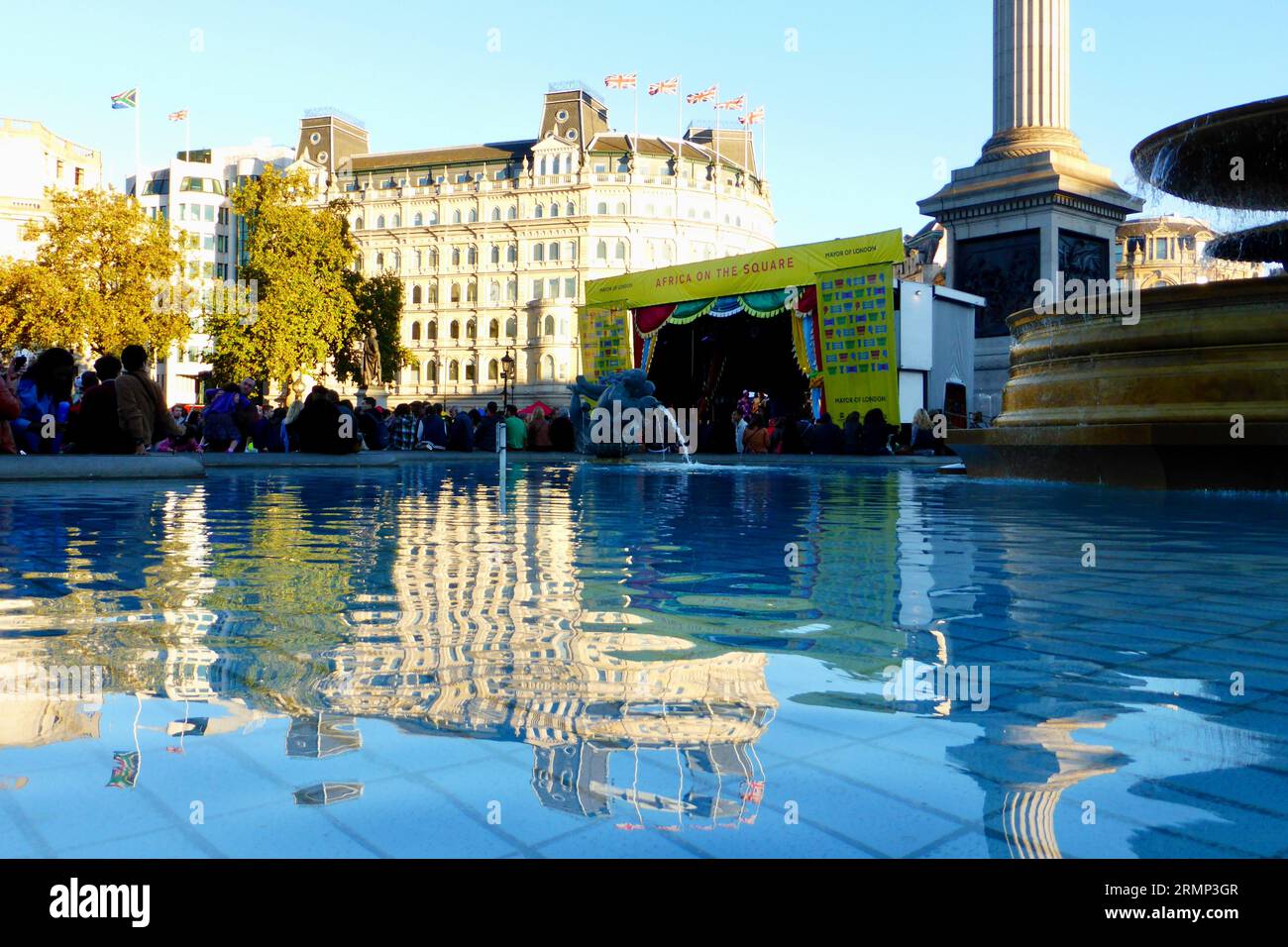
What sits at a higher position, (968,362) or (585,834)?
(968,362)

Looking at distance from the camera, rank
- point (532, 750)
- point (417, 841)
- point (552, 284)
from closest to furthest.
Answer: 1. point (417, 841)
2. point (532, 750)
3. point (552, 284)

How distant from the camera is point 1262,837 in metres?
1.60

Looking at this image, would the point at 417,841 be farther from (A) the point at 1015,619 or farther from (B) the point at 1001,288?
(B) the point at 1001,288

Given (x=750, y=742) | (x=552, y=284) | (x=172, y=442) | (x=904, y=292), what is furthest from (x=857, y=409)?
(x=552, y=284)

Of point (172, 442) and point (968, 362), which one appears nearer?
point (172, 442)

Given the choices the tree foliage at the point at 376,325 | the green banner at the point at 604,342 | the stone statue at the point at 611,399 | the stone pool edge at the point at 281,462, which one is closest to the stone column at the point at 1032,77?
the green banner at the point at 604,342

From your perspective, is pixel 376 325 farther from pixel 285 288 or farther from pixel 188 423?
pixel 188 423

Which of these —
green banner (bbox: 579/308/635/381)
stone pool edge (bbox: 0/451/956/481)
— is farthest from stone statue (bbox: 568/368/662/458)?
green banner (bbox: 579/308/635/381)

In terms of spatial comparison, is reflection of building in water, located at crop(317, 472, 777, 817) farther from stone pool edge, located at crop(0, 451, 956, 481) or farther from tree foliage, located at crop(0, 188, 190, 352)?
tree foliage, located at crop(0, 188, 190, 352)

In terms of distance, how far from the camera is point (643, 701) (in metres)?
2.40

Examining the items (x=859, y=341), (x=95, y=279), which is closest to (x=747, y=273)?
(x=859, y=341)

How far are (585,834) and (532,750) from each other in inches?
17.2

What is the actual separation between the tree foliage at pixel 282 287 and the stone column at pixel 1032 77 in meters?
25.2

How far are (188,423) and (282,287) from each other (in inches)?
823
